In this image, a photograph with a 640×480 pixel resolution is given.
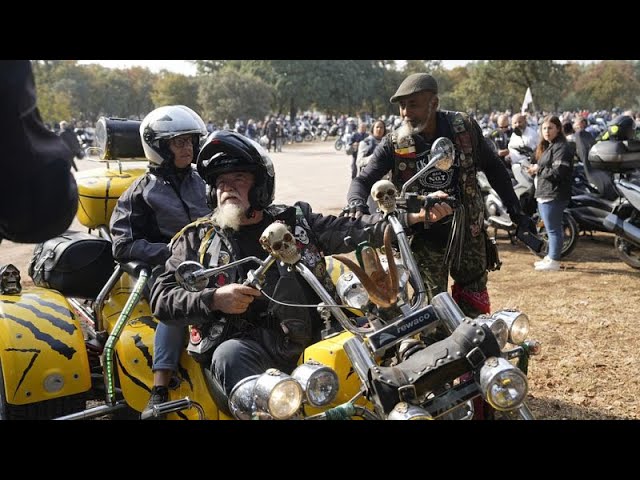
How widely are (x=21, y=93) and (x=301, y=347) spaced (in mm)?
1768

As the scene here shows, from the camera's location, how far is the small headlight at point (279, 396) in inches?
82.4

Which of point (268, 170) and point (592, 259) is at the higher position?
point (268, 170)

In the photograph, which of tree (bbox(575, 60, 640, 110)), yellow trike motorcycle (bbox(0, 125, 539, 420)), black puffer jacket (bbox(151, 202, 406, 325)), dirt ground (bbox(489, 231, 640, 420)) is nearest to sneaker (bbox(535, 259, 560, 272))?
dirt ground (bbox(489, 231, 640, 420))

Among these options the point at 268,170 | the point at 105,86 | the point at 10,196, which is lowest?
the point at 105,86

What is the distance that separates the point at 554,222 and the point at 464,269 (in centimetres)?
455

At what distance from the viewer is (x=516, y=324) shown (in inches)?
95.7

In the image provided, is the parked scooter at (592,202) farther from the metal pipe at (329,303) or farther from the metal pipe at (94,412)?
the metal pipe at (329,303)

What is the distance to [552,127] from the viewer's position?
8258 millimetres

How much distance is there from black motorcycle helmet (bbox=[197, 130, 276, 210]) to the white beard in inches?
3.6

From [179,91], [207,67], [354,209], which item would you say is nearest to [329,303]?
[354,209]

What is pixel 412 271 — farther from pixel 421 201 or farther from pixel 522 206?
pixel 522 206

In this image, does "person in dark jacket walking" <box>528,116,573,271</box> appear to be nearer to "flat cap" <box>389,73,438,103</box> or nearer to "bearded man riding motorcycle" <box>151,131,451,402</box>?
"flat cap" <box>389,73,438,103</box>

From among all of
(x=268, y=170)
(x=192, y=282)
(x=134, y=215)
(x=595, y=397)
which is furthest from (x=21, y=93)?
(x=595, y=397)

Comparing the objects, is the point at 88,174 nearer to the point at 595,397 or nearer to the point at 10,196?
the point at 10,196
